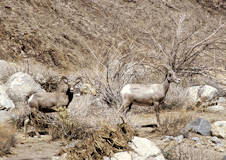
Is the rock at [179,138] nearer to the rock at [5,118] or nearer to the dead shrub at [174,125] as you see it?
the dead shrub at [174,125]

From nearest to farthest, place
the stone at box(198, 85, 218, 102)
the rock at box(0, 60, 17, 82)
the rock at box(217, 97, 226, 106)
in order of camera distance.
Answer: the stone at box(198, 85, 218, 102)
the rock at box(217, 97, 226, 106)
the rock at box(0, 60, 17, 82)

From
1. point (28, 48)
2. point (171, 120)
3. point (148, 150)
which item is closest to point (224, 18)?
point (28, 48)

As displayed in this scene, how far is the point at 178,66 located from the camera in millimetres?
12281

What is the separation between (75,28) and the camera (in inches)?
787

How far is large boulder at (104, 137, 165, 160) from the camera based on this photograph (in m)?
5.09

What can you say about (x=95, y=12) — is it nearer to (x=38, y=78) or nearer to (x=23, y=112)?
(x=38, y=78)

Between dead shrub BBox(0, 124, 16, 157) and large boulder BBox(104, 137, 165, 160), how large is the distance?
239 cm

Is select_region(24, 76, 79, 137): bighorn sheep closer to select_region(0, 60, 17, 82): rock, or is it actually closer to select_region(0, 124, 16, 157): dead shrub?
select_region(0, 124, 16, 157): dead shrub

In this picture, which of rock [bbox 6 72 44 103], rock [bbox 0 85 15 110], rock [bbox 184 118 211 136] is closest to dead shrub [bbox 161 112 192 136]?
rock [bbox 184 118 211 136]

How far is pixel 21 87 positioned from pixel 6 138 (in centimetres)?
424

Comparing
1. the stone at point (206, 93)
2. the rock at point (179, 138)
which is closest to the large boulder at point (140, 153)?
the rock at point (179, 138)

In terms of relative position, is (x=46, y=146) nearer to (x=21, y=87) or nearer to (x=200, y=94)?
(x=21, y=87)

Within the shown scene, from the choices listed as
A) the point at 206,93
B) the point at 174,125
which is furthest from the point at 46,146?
the point at 206,93

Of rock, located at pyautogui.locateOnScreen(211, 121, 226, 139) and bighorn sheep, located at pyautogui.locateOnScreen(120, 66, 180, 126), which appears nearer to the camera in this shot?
rock, located at pyautogui.locateOnScreen(211, 121, 226, 139)
